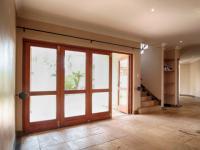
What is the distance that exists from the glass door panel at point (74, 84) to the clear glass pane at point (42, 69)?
1.17 feet

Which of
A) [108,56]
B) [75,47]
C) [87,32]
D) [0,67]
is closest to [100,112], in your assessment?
[108,56]

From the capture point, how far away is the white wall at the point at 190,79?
10570mm

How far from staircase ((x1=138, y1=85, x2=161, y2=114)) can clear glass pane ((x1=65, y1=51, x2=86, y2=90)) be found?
270 centimetres

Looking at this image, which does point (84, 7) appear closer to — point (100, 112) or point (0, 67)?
point (0, 67)

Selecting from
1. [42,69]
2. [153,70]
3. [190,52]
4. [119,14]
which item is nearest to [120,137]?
[42,69]

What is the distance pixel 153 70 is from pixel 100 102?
3.28 m

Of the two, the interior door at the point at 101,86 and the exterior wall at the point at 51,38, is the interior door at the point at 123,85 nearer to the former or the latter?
the exterior wall at the point at 51,38

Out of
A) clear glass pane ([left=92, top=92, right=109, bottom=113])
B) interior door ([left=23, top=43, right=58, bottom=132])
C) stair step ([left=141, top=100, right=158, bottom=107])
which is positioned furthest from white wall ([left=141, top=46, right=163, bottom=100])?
interior door ([left=23, top=43, right=58, bottom=132])

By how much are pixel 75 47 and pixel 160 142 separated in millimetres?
3133

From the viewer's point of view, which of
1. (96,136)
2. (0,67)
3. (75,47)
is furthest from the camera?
(75,47)

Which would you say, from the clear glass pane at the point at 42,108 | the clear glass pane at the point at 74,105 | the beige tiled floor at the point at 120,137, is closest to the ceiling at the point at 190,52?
the beige tiled floor at the point at 120,137

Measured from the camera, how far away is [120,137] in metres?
3.28

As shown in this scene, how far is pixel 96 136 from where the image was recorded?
10.9 feet

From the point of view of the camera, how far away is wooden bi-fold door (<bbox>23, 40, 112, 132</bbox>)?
356 centimetres
